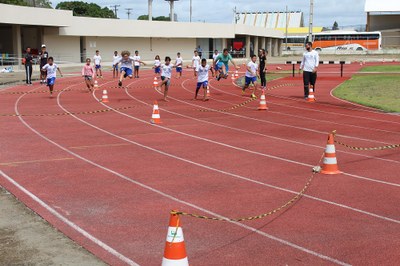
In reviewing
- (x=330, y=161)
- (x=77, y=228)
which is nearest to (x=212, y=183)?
(x=330, y=161)

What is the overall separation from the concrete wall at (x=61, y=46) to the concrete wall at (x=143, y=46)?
1796 mm

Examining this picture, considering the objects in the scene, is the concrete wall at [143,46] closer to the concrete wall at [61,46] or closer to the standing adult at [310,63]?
the concrete wall at [61,46]

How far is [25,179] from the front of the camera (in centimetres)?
924

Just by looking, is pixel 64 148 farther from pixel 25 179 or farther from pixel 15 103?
pixel 15 103

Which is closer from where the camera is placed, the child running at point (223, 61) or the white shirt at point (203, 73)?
the white shirt at point (203, 73)

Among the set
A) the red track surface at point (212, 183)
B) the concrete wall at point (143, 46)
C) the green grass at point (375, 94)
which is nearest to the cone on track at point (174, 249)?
the red track surface at point (212, 183)

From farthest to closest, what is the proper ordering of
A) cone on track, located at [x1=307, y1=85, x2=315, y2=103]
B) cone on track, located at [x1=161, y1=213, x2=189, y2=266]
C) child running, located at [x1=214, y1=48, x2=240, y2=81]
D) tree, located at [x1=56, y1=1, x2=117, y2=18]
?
tree, located at [x1=56, y1=1, x2=117, y2=18] < child running, located at [x1=214, y1=48, x2=240, y2=81] < cone on track, located at [x1=307, y1=85, x2=315, y2=103] < cone on track, located at [x1=161, y1=213, x2=189, y2=266]

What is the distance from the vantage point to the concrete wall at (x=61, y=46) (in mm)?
57594

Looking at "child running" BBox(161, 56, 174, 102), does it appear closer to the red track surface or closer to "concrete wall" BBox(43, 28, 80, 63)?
the red track surface

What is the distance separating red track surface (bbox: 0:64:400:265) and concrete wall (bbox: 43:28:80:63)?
4214 centimetres

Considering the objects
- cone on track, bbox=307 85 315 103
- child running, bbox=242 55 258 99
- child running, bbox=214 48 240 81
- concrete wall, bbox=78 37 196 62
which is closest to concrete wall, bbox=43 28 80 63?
concrete wall, bbox=78 37 196 62

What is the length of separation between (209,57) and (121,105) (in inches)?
2263

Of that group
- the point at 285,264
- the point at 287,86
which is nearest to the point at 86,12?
the point at 287,86

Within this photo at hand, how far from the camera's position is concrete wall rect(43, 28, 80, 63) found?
57.6m
